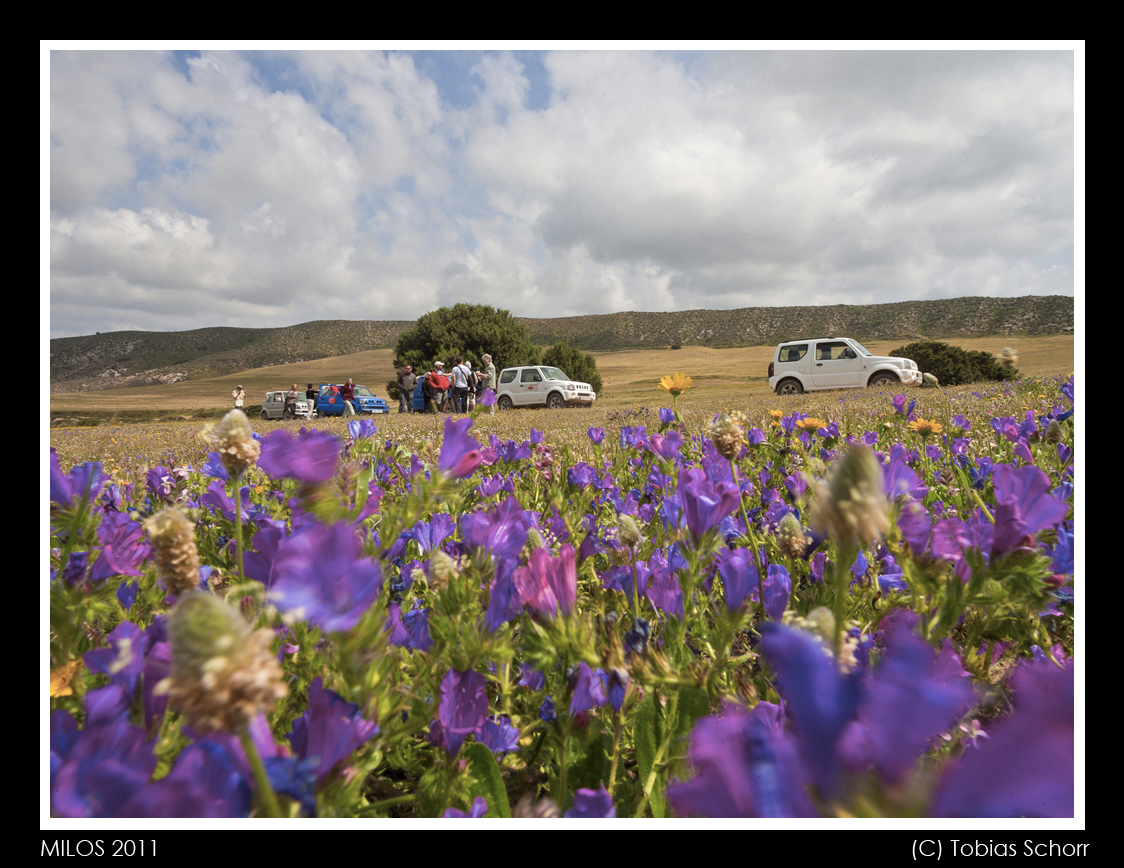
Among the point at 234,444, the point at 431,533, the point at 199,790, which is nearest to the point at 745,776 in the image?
the point at 199,790

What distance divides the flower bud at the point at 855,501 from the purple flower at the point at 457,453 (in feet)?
1.61

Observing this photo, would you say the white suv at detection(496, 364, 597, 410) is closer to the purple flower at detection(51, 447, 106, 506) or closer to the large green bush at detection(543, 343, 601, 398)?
the large green bush at detection(543, 343, 601, 398)

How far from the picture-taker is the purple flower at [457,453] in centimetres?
86

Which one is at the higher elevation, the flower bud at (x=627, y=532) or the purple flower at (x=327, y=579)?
the purple flower at (x=327, y=579)

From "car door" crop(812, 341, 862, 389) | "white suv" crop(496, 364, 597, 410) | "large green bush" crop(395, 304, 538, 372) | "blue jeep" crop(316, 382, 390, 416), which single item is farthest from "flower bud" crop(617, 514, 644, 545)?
"large green bush" crop(395, 304, 538, 372)

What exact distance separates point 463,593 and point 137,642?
0.36m

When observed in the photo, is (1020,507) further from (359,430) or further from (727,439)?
(359,430)

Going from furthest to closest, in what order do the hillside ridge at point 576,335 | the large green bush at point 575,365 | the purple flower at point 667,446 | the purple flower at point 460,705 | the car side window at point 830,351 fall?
the hillside ridge at point 576,335 → the large green bush at point 575,365 → the car side window at point 830,351 → the purple flower at point 667,446 → the purple flower at point 460,705

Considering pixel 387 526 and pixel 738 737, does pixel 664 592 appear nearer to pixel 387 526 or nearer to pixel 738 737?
pixel 387 526

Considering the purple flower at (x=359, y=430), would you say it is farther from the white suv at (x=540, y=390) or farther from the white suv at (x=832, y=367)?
the white suv at (x=540, y=390)

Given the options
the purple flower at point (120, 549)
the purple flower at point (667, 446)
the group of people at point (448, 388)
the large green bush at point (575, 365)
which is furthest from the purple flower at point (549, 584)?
the large green bush at point (575, 365)

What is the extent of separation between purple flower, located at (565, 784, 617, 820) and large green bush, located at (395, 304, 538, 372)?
31.0 m

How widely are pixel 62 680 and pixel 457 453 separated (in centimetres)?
56
